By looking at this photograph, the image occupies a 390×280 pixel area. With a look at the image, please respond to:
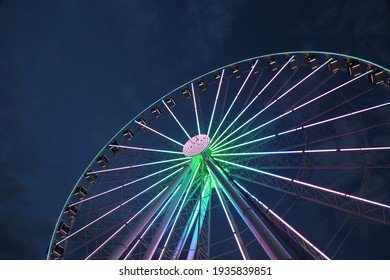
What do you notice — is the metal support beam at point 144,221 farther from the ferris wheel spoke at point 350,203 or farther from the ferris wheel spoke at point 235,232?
the ferris wheel spoke at point 350,203

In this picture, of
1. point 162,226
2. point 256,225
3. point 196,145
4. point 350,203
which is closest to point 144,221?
point 162,226

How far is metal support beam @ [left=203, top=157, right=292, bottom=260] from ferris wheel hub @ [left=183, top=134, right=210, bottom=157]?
6.64 ft

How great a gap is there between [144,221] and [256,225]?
166 inches

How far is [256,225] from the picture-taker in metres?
10.3

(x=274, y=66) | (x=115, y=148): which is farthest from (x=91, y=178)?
(x=274, y=66)

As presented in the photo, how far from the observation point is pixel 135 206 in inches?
642

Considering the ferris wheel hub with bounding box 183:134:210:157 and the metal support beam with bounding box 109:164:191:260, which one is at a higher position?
the ferris wheel hub with bounding box 183:134:210:157

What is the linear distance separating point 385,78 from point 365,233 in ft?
89.2

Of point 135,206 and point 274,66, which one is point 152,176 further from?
point 274,66

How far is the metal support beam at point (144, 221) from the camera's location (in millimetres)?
11344

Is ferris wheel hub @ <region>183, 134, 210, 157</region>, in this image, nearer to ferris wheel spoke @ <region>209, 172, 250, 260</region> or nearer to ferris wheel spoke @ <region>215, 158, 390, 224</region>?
ferris wheel spoke @ <region>209, 172, 250, 260</region>

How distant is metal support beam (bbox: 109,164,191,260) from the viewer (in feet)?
37.2

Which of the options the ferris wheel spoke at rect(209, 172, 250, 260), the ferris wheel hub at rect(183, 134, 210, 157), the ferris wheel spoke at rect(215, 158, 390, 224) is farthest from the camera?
the ferris wheel hub at rect(183, 134, 210, 157)
